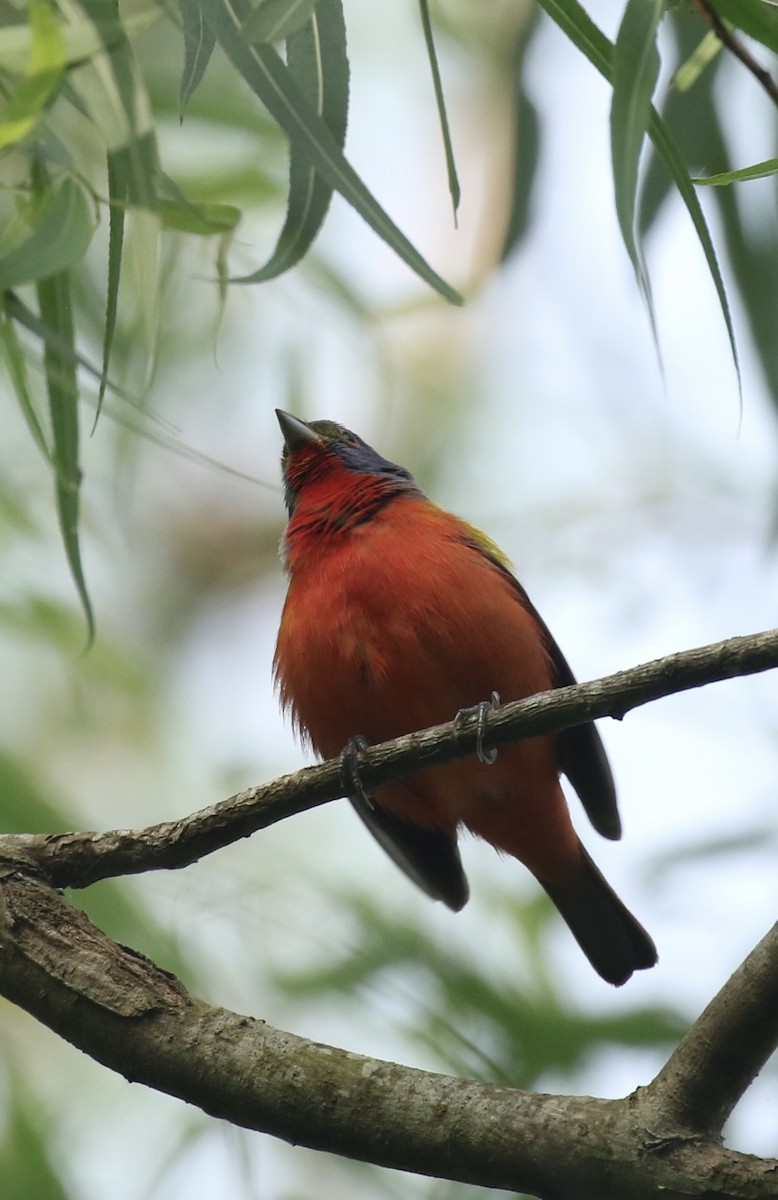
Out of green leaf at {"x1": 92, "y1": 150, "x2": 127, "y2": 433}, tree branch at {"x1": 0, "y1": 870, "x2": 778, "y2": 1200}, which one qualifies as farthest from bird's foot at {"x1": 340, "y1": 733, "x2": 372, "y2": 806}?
green leaf at {"x1": 92, "y1": 150, "x2": 127, "y2": 433}

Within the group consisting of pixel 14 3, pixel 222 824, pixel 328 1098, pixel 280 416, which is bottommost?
pixel 328 1098

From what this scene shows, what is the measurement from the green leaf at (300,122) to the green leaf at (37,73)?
0.62 metres

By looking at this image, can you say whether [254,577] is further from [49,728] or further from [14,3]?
[14,3]

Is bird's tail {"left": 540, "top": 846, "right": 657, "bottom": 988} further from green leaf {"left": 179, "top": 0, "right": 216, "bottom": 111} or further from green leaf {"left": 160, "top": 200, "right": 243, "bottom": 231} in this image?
green leaf {"left": 179, "top": 0, "right": 216, "bottom": 111}

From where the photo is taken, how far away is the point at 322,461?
597 cm

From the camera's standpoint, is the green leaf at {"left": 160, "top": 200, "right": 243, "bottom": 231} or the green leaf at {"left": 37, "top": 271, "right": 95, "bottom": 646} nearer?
the green leaf at {"left": 37, "top": 271, "right": 95, "bottom": 646}

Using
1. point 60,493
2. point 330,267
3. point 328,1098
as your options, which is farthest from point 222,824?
point 330,267

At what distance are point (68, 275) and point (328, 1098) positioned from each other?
6.57 ft

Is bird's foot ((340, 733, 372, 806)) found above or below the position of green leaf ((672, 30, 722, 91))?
below

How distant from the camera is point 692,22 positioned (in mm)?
4527

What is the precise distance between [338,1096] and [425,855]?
274cm

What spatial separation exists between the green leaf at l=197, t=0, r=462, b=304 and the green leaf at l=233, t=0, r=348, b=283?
9 centimetres

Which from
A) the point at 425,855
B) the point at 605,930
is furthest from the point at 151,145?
the point at 605,930

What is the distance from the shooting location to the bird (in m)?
4.85
